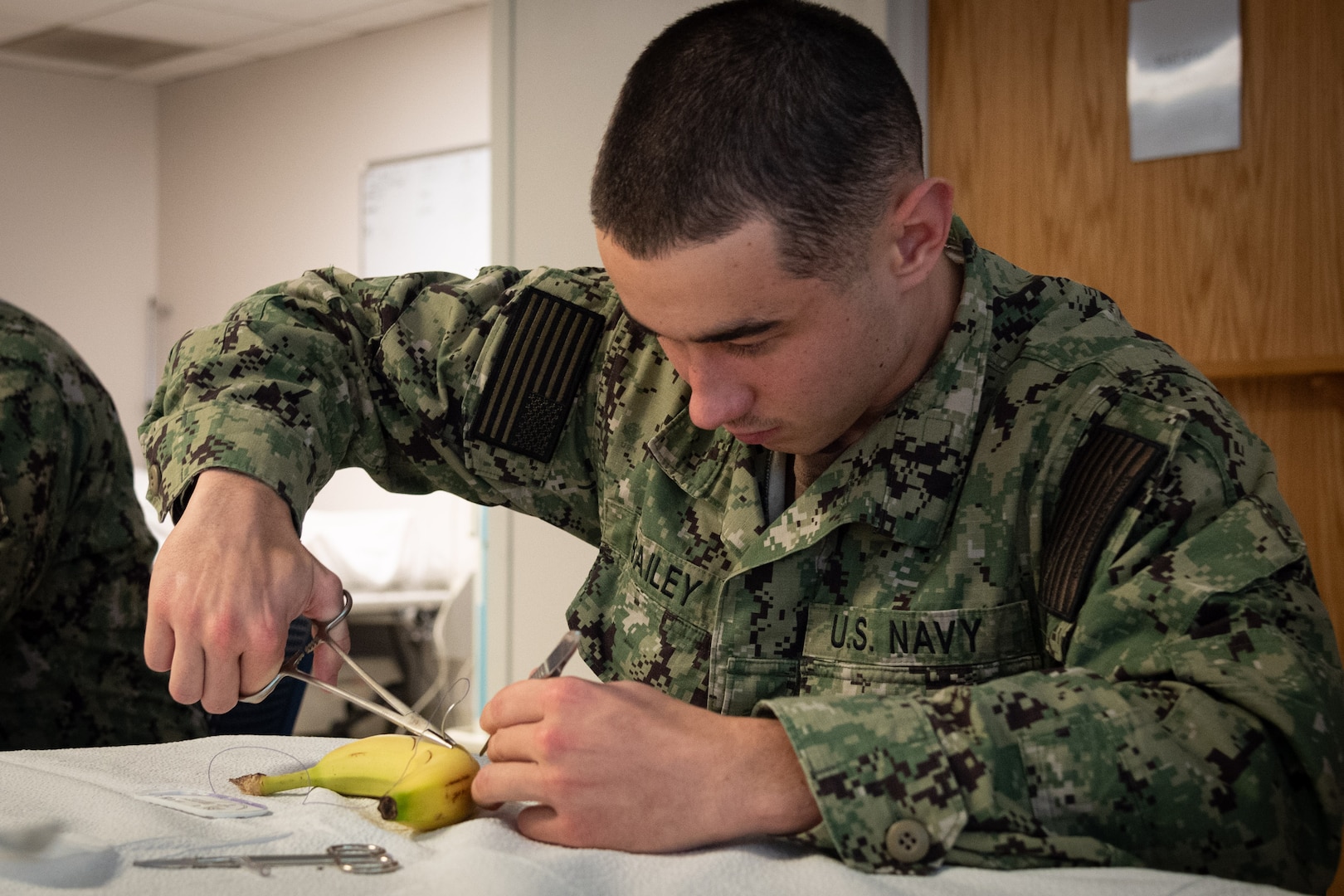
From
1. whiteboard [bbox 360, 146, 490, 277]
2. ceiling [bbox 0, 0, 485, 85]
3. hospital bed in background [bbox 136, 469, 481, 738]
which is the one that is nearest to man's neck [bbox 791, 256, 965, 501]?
hospital bed in background [bbox 136, 469, 481, 738]

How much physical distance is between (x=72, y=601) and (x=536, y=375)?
787 millimetres

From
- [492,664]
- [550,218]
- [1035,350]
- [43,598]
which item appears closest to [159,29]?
[550,218]

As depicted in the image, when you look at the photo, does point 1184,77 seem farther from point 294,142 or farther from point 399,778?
point 294,142

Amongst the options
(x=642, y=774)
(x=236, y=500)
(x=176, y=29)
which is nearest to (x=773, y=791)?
(x=642, y=774)

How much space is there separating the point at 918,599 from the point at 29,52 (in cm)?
634

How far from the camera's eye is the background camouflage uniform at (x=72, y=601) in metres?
1.68

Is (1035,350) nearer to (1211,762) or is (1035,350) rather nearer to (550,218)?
(1211,762)

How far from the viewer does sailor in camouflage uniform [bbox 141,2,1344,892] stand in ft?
2.80

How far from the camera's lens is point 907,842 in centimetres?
83

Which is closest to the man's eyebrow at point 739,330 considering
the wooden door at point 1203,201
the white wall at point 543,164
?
the wooden door at point 1203,201

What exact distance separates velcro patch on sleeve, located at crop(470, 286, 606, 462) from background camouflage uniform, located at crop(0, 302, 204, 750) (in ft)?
2.14

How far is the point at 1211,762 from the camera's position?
85 centimetres

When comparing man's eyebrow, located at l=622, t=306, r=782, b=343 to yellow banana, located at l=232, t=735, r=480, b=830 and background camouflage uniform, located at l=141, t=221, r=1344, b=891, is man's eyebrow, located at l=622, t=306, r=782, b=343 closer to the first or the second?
background camouflage uniform, located at l=141, t=221, r=1344, b=891

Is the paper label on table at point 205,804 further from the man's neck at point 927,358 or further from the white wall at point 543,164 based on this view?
the white wall at point 543,164
